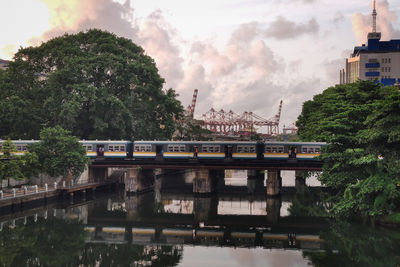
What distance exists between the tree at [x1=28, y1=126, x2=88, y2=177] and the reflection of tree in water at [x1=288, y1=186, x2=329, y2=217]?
2550 cm

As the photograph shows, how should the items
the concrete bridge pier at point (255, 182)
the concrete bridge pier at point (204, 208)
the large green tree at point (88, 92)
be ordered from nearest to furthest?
the concrete bridge pier at point (204, 208), the large green tree at point (88, 92), the concrete bridge pier at point (255, 182)

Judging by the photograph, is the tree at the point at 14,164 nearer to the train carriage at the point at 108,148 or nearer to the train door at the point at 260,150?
the train carriage at the point at 108,148

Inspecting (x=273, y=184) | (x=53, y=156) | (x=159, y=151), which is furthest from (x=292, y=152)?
(x=53, y=156)

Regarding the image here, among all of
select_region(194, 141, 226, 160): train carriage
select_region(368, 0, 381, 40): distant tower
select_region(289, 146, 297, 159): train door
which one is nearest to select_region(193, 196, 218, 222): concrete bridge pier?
select_region(194, 141, 226, 160): train carriage

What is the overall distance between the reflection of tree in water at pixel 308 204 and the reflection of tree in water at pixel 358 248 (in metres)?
6.15

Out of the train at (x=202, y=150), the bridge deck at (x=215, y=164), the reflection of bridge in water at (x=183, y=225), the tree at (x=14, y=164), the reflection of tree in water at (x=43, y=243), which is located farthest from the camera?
the train at (x=202, y=150)

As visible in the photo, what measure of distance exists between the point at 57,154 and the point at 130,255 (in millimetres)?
26785

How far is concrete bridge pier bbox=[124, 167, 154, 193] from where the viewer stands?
6738cm

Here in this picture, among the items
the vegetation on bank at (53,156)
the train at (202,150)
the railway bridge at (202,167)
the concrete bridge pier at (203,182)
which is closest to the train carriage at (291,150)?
the train at (202,150)

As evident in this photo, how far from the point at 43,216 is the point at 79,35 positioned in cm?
3976

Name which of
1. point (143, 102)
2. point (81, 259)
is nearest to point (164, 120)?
point (143, 102)

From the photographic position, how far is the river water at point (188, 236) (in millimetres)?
34812

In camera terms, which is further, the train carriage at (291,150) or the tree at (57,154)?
the train carriage at (291,150)

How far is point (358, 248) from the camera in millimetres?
37938
